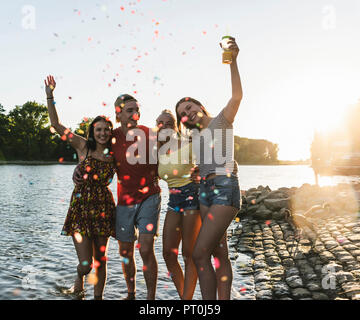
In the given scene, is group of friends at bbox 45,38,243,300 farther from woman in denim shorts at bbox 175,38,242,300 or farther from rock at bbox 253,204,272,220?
rock at bbox 253,204,272,220

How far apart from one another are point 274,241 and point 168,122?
7.05 meters

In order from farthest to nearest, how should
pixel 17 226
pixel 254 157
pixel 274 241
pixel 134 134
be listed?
1. pixel 254 157
2. pixel 17 226
3. pixel 274 241
4. pixel 134 134

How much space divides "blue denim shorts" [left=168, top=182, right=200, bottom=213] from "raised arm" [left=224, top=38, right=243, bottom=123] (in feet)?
3.59

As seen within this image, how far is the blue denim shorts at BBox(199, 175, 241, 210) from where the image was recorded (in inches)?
151

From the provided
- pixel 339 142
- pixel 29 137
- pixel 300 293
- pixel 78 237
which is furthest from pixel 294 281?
pixel 29 137

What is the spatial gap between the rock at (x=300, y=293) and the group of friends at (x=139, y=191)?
2312 mm

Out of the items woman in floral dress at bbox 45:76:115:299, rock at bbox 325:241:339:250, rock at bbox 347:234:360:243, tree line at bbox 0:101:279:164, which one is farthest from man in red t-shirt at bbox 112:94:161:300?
tree line at bbox 0:101:279:164

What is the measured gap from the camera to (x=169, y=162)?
4594mm

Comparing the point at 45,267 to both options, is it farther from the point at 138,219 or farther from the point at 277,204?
the point at 277,204

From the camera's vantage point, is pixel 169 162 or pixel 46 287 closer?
pixel 169 162

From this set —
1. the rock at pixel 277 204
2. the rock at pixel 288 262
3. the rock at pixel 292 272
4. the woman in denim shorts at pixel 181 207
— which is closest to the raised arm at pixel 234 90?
the woman in denim shorts at pixel 181 207

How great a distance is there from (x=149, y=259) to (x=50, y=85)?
273 centimetres
